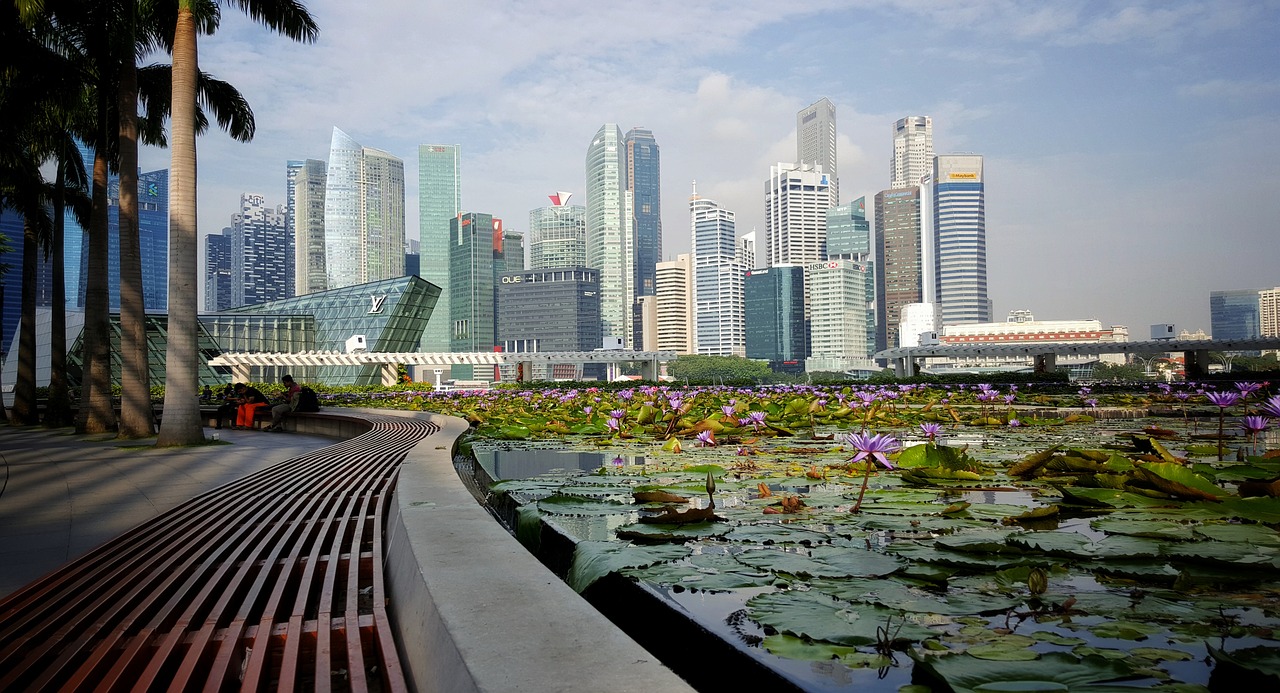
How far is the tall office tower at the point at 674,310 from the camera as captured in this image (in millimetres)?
183875

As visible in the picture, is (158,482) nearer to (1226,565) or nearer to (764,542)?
(764,542)

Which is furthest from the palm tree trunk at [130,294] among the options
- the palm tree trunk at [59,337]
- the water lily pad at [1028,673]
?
the water lily pad at [1028,673]

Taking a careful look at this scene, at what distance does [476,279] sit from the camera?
18062 centimetres

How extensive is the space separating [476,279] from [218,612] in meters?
184

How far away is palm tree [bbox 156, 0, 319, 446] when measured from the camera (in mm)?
9391

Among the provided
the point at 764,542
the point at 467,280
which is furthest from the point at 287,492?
the point at 467,280

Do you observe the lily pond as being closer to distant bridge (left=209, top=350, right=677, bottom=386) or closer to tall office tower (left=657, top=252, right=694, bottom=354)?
distant bridge (left=209, top=350, right=677, bottom=386)

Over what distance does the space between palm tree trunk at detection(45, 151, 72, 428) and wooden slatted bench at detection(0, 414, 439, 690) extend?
1507 cm

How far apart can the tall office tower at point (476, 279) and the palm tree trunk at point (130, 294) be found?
167 m

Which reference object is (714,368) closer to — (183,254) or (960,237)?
(183,254)

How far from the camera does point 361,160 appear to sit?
198125 millimetres

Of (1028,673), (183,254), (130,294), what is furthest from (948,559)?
(130,294)

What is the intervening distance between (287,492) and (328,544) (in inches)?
58.7

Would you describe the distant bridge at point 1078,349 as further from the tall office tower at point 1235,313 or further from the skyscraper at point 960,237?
the skyscraper at point 960,237
